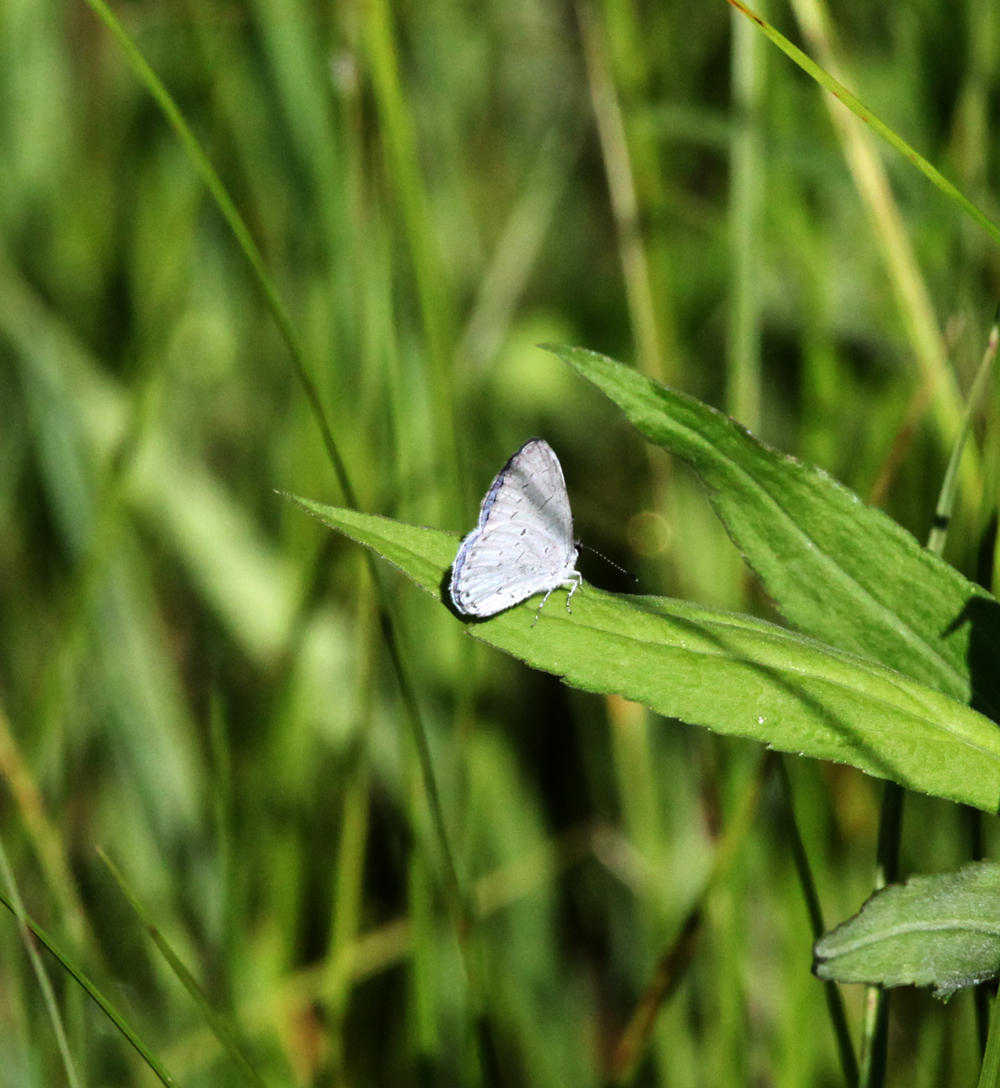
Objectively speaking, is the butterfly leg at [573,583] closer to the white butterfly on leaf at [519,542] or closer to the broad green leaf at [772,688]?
the white butterfly on leaf at [519,542]

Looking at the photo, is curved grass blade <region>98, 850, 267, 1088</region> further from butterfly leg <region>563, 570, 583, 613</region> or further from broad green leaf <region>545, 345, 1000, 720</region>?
broad green leaf <region>545, 345, 1000, 720</region>

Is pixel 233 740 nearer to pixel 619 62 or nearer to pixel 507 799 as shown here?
pixel 507 799

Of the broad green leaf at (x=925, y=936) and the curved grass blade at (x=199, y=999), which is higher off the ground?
the broad green leaf at (x=925, y=936)

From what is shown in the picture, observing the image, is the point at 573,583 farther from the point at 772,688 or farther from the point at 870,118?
the point at 870,118

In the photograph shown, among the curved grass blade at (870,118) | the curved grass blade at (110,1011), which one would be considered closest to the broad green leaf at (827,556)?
the curved grass blade at (870,118)

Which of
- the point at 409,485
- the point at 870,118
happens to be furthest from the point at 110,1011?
the point at 409,485

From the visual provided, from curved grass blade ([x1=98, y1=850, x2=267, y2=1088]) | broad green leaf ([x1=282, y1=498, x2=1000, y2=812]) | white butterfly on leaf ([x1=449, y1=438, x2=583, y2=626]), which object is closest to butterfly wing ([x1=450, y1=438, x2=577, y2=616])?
white butterfly on leaf ([x1=449, y1=438, x2=583, y2=626])

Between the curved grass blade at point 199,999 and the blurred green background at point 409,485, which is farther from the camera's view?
the blurred green background at point 409,485
